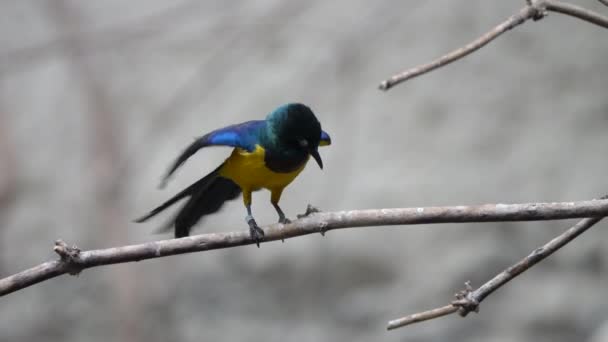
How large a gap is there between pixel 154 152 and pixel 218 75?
→ 61 centimetres

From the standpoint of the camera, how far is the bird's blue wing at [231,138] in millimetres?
1763

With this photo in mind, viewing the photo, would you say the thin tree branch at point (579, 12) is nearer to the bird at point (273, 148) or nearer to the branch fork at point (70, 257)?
the bird at point (273, 148)

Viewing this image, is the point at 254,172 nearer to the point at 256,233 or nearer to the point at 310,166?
the point at 256,233

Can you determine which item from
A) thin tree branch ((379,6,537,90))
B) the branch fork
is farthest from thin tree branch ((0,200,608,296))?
thin tree branch ((379,6,537,90))

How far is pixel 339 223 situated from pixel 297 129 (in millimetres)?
451

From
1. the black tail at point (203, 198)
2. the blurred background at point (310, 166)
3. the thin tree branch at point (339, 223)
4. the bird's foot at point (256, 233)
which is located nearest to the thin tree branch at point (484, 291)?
the thin tree branch at point (339, 223)

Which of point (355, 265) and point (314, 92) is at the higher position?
point (314, 92)

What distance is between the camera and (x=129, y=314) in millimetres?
4602

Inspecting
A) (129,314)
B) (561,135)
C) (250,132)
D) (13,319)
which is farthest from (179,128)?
(250,132)

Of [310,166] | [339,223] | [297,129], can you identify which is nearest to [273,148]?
[297,129]

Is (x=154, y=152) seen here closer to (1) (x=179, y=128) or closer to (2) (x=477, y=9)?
(1) (x=179, y=128)

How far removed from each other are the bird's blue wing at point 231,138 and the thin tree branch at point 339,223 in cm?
18

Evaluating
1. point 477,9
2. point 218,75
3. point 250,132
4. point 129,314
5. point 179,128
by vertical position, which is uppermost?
point 477,9

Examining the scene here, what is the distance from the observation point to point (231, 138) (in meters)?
1.98
